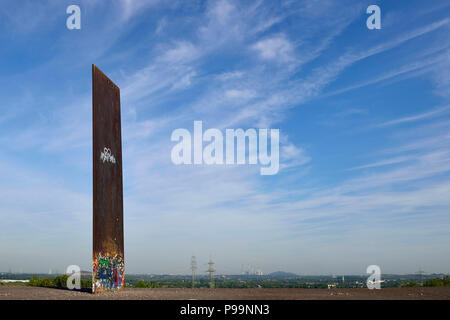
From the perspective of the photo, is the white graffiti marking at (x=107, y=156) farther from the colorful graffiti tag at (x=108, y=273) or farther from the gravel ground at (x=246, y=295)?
the gravel ground at (x=246, y=295)

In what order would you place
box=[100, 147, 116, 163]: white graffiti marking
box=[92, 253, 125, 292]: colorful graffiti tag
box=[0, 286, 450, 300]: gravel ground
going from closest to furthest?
box=[0, 286, 450, 300]: gravel ground < box=[92, 253, 125, 292]: colorful graffiti tag < box=[100, 147, 116, 163]: white graffiti marking

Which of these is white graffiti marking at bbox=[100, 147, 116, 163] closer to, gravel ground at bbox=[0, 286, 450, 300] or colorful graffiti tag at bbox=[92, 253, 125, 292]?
colorful graffiti tag at bbox=[92, 253, 125, 292]

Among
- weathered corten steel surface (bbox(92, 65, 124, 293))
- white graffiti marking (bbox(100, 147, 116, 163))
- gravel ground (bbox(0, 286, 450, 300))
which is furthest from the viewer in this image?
white graffiti marking (bbox(100, 147, 116, 163))

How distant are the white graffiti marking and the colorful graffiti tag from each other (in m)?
6.33

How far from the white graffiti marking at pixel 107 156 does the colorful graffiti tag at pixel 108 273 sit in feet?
20.8

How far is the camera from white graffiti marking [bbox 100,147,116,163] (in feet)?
94.0

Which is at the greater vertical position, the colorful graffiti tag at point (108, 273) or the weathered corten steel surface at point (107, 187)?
the weathered corten steel surface at point (107, 187)

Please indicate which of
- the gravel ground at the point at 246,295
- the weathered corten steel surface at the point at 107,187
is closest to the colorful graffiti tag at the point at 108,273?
the weathered corten steel surface at the point at 107,187

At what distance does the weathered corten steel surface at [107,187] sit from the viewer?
26.9m

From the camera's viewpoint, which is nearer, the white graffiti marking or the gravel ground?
the gravel ground

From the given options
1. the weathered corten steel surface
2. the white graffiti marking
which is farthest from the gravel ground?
the white graffiti marking

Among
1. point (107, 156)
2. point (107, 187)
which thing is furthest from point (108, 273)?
point (107, 156)
